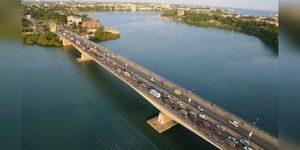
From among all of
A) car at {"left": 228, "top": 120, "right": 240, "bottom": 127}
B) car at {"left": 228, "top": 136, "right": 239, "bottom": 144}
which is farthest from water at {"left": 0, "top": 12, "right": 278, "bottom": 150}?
car at {"left": 228, "top": 136, "right": 239, "bottom": 144}

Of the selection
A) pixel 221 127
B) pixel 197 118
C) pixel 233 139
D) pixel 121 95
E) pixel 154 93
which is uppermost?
pixel 154 93

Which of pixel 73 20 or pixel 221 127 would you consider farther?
pixel 73 20

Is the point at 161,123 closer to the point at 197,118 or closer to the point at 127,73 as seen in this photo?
the point at 197,118

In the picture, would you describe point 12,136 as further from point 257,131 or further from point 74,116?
point 74,116

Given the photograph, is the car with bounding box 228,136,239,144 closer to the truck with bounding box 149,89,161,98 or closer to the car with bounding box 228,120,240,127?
the car with bounding box 228,120,240,127

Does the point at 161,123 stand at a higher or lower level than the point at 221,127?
lower

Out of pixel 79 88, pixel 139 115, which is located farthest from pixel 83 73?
pixel 139 115

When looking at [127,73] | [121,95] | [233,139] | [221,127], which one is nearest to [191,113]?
[221,127]
